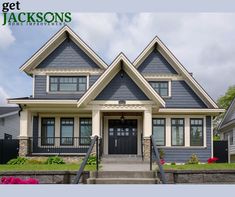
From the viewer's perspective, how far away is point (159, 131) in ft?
78.3

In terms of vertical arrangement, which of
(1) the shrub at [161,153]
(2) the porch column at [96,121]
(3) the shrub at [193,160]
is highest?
(2) the porch column at [96,121]

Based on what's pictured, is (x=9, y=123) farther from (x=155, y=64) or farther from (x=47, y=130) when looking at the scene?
(x=155, y=64)

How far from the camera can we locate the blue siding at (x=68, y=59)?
23.8 meters

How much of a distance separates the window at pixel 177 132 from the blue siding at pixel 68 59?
5657 mm

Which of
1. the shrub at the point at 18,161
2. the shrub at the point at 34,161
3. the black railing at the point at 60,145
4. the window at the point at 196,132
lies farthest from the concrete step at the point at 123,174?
the window at the point at 196,132

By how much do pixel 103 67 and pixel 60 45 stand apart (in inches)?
113

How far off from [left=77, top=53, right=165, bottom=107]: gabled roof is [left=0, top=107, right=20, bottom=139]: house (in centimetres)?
1787

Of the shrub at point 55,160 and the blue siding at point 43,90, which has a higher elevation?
the blue siding at point 43,90

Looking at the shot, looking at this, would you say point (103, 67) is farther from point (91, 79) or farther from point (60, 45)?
point (60, 45)

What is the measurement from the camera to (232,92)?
2248 inches

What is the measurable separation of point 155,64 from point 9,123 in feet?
60.8

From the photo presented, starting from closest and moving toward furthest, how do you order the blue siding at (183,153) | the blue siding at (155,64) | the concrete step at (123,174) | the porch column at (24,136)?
the concrete step at (123,174), the porch column at (24,136), the blue siding at (183,153), the blue siding at (155,64)

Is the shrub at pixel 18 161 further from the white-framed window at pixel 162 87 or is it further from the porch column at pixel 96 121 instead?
the white-framed window at pixel 162 87

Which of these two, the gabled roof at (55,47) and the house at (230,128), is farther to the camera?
A: the house at (230,128)
